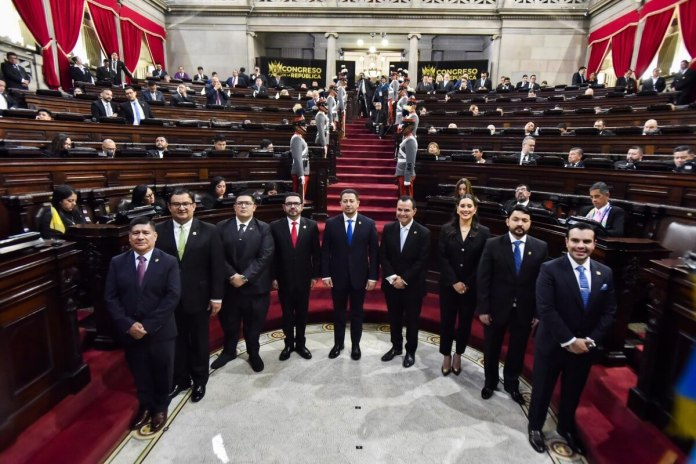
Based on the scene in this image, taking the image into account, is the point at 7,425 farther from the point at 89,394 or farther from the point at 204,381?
the point at 204,381

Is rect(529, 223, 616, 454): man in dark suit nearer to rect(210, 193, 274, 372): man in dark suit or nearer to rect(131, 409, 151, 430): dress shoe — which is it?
rect(210, 193, 274, 372): man in dark suit

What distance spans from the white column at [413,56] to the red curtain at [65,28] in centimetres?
1025

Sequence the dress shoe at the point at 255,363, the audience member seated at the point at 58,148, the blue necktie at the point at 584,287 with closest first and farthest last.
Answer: the blue necktie at the point at 584,287 → the dress shoe at the point at 255,363 → the audience member seated at the point at 58,148

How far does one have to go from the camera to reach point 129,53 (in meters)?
12.2

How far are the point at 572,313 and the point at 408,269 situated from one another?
127 cm

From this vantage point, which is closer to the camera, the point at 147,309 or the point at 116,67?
the point at 147,309

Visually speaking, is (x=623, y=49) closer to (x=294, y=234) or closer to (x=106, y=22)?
(x=294, y=234)

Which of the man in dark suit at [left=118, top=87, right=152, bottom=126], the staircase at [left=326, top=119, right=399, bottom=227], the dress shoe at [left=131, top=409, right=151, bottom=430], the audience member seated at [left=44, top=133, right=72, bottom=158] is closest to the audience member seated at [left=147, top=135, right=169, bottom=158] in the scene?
the audience member seated at [left=44, top=133, right=72, bottom=158]

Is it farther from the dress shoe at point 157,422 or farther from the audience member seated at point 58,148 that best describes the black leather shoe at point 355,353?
the audience member seated at point 58,148

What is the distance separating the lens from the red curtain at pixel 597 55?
1238 centimetres

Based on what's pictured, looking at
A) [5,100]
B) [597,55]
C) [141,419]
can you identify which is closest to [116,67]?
[5,100]

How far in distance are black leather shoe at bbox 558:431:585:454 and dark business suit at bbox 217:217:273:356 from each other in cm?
221

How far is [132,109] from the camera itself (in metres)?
6.62

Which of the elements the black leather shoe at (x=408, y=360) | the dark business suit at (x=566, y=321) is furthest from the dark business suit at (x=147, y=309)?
the dark business suit at (x=566, y=321)
